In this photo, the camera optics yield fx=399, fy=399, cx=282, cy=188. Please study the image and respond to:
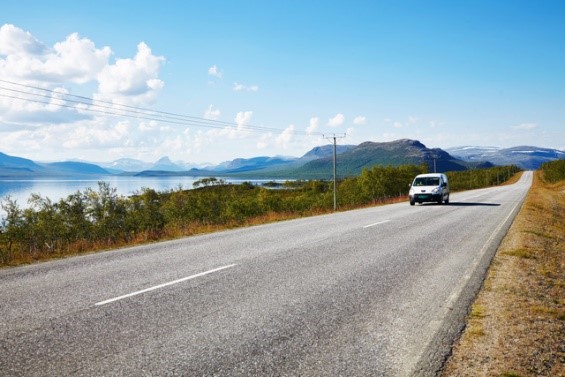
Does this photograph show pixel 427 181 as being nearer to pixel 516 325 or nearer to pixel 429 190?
pixel 429 190

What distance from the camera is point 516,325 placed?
4.48 m

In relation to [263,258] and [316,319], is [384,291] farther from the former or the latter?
[263,258]

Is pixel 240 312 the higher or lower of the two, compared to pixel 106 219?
higher

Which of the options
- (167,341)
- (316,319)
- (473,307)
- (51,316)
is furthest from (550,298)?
(51,316)

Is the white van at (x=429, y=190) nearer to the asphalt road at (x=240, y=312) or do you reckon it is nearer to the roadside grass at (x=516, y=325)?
the asphalt road at (x=240, y=312)

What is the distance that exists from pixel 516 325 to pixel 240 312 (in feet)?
10.4

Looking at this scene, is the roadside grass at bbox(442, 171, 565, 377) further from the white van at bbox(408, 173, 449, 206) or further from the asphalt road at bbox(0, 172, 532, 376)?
the white van at bbox(408, 173, 449, 206)

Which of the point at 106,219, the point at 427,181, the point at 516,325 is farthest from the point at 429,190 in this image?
the point at 516,325

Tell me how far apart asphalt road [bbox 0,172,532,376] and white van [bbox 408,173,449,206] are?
16.2m

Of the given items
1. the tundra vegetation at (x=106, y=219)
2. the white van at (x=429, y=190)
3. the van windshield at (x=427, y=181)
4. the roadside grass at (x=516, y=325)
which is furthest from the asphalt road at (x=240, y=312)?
the van windshield at (x=427, y=181)

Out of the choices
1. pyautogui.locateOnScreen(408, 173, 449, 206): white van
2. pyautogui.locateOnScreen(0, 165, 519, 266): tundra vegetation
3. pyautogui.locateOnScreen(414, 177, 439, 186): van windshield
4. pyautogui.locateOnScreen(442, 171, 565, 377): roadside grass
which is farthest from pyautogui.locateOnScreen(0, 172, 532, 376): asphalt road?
pyautogui.locateOnScreen(414, 177, 439, 186): van windshield

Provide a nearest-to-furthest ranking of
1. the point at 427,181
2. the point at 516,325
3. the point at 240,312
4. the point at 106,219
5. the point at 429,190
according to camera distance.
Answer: the point at 516,325 → the point at 240,312 → the point at 106,219 → the point at 429,190 → the point at 427,181

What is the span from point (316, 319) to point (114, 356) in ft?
7.28

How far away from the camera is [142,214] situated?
25656 millimetres
